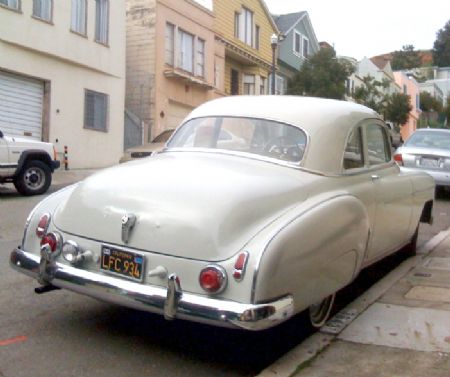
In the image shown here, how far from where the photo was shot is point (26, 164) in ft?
38.2

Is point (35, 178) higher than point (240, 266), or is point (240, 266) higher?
point (35, 178)

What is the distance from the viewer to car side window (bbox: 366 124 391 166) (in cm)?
546

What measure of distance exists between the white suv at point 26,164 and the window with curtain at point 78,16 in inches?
311

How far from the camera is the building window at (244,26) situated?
95.5 feet

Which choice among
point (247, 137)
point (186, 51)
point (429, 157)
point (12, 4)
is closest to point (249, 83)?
point (186, 51)

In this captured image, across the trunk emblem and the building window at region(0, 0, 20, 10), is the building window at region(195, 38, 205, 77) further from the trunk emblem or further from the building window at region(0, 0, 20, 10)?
the trunk emblem

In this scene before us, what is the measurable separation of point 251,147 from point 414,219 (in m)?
2.51

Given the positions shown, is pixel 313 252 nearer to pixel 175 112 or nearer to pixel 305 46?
pixel 175 112

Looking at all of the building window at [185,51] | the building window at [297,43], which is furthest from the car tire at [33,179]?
the building window at [297,43]

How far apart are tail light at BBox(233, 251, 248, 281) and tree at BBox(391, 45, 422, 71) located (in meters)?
89.7

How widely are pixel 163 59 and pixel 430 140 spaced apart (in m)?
12.7

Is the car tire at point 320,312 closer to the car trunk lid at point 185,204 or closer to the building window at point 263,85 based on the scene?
the car trunk lid at point 185,204

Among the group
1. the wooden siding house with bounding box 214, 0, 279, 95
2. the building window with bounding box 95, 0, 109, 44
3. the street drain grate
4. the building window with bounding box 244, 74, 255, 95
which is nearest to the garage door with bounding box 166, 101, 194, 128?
the wooden siding house with bounding box 214, 0, 279, 95

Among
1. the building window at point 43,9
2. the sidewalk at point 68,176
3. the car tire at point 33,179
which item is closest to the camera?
the car tire at point 33,179
